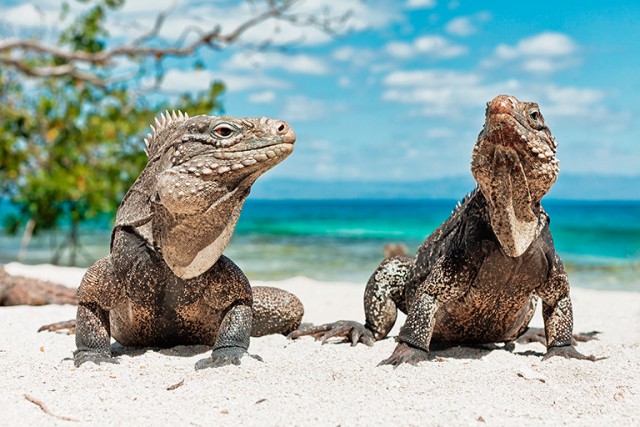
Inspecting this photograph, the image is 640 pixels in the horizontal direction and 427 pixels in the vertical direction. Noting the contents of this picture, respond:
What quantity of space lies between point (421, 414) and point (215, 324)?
1.74 metres

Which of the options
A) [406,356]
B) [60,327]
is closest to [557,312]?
[406,356]

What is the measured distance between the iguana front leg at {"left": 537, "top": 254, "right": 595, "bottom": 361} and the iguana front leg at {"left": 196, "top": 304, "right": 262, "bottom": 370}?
1859 mm

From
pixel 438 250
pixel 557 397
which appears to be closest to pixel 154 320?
pixel 438 250

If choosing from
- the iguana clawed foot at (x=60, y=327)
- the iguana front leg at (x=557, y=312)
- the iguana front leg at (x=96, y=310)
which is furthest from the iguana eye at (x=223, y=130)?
the iguana clawed foot at (x=60, y=327)

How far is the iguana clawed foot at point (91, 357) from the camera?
4184 millimetres

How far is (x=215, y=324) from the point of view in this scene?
457cm

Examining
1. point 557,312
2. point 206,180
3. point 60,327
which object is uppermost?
point 206,180

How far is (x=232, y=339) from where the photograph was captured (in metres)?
4.27

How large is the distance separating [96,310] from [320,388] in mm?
1536

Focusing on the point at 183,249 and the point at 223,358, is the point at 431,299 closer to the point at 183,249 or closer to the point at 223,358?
the point at 223,358

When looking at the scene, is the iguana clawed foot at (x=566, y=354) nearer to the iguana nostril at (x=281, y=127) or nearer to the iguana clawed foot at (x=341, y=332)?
the iguana clawed foot at (x=341, y=332)

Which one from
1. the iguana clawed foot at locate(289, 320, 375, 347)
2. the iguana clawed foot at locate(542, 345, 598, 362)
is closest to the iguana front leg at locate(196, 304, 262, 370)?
the iguana clawed foot at locate(289, 320, 375, 347)

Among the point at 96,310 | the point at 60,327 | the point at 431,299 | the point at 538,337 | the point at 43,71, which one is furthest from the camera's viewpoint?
the point at 43,71

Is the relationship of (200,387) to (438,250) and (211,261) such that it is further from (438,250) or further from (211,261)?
(438,250)
